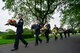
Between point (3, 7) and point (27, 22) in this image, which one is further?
point (27, 22)

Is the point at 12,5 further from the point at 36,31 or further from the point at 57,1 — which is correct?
the point at 36,31

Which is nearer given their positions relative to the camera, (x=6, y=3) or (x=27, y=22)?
(x=6, y=3)

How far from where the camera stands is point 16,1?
61.7 metres

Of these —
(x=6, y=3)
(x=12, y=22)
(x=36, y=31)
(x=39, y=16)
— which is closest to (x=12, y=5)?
(x=6, y=3)

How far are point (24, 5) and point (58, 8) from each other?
23.4ft

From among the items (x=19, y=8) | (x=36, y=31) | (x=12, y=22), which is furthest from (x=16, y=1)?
(x=12, y=22)

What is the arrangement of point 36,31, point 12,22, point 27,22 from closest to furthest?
point 12,22 → point 36,31 → point 27,22

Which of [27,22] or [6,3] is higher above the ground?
[6,3]

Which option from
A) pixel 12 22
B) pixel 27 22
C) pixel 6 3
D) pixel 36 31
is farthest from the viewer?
pixel 27 22

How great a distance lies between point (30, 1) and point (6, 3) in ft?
17.9

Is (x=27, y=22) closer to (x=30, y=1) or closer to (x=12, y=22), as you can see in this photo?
(x=30, y=1)

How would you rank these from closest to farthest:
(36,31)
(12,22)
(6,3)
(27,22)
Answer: (12,22)
(36,31)
(6,3)
(27,22)

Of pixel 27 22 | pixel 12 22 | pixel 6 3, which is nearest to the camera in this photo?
pixel 12 22

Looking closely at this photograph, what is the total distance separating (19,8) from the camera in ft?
203
